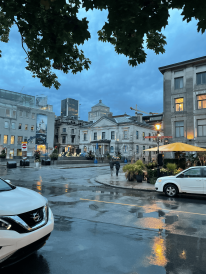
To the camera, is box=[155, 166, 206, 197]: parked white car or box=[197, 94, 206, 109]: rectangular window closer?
box=[155, 166, 206, 197]: parked white car

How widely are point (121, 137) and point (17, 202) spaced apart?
2233 inches

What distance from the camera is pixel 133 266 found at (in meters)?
3.78

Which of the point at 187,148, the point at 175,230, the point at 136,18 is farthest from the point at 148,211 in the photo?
the point at 187,148

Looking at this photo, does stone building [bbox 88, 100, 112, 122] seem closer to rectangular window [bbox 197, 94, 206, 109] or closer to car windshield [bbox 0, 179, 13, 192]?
rectangular window [bbox 197, 94, 206, 109]

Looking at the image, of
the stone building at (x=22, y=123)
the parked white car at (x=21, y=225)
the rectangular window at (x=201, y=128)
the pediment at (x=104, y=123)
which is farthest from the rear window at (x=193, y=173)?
the pediment at (x=104, y=123)

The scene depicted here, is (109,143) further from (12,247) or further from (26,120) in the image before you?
(12,247)

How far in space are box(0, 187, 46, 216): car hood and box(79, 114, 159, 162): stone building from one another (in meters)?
52.9

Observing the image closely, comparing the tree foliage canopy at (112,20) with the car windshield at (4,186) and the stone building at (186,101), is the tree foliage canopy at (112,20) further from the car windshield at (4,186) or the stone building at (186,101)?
the stone building at (186,101)

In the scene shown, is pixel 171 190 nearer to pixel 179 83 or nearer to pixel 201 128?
pixel 201 128

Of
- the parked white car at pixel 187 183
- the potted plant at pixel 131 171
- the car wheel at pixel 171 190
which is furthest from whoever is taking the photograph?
the potted plant at pixel 131 171

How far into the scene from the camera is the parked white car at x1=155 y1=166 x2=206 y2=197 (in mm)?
10336

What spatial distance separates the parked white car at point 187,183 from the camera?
33.9 ft

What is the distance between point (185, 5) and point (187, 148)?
1431cm

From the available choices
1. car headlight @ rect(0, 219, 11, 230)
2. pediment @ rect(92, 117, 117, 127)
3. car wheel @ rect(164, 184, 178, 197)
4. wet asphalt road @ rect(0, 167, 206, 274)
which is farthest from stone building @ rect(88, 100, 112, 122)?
car headlight @ rect(0, 219, 11, 230)
